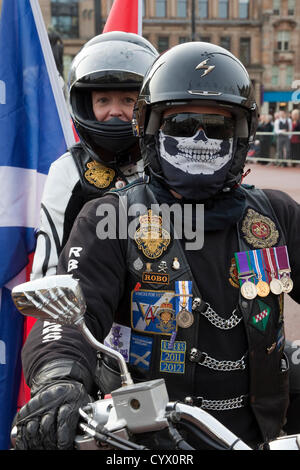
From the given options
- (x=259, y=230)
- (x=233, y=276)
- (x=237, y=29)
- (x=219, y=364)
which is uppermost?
(x=237, y=29)

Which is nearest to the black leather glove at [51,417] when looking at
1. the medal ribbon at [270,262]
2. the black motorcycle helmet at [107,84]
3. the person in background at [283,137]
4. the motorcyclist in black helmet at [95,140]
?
the medal ribbon at [270,262]

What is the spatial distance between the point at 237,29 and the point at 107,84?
2123 inches

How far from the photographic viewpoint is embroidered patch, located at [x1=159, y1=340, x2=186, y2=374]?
5.97 ft

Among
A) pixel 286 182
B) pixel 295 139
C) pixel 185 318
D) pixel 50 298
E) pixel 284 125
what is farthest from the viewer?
pixel 284 125

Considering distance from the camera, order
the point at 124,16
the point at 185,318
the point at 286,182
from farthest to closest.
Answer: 1. the point at 286,182
2. the point at 124,16
3. the point at 185,318

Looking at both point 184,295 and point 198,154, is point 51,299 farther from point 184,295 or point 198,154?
point 198,154

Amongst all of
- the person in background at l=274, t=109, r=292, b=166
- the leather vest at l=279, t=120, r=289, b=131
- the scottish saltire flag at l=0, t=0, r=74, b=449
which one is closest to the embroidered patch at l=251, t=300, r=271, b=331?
the scottish saltire flag at l=0, t=0, r=74, b=449

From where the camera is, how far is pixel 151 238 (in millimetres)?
1881

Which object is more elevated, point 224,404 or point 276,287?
point 276,287

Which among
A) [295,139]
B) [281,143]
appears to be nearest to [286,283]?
[295,139]

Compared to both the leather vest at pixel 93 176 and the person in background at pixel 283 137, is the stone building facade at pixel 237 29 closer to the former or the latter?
the person in background at pixel 283 137

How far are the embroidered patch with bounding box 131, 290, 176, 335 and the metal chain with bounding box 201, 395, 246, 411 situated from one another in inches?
8.9
